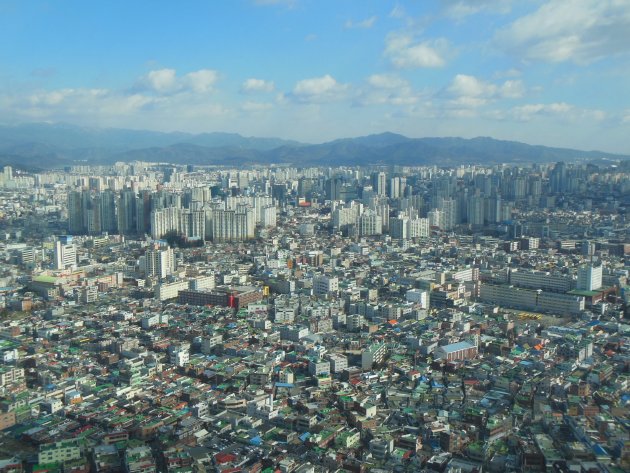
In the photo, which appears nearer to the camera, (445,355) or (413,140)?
(445,355)

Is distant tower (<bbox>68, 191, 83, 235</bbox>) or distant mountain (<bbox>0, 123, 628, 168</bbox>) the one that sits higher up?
distant mountain (<bbox>0, 123, 628, 168</bbox>)

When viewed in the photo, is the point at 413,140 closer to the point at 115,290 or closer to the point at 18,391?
the point at 115,290

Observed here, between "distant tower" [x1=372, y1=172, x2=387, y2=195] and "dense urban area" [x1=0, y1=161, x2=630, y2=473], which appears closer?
"dense urban area" [x1=0, y1=161, x2=630, y2=473]

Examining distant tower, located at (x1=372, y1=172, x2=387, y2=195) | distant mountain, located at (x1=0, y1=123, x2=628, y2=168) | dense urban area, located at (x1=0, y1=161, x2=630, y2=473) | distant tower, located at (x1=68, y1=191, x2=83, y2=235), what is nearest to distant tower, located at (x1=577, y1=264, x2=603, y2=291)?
dense urban area, located at (x1=0, y1=161, x2=630, y2=473)

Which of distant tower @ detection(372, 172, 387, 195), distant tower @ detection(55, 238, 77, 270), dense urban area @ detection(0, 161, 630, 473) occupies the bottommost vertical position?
dense urban area @ detection(0, 161, 630, 473)

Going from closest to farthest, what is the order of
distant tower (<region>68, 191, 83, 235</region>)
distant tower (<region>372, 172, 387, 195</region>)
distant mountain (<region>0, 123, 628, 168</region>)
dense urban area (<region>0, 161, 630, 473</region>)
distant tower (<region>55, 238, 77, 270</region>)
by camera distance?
dense urban area (<region>0, 161, 630, 473</region>), distant tower (<region>55, 238, 77, 270</region>), distant tower (<region>68, 191, 83, 235</region>), distant tower (<region>372, 172, 387, 195</region>), distant mountain (<region>0, 123, 628, 168</region>)

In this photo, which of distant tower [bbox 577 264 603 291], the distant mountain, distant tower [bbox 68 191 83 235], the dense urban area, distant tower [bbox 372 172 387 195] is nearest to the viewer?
the dense urban area

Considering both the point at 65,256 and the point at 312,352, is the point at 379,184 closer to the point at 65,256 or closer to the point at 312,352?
the point at 65,256

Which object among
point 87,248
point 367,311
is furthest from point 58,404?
point 87,248

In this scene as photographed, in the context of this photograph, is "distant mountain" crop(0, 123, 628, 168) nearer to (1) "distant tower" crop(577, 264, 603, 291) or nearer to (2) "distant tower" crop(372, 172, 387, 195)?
(2) "distant tower" crop(372, 172, 387, 195)
